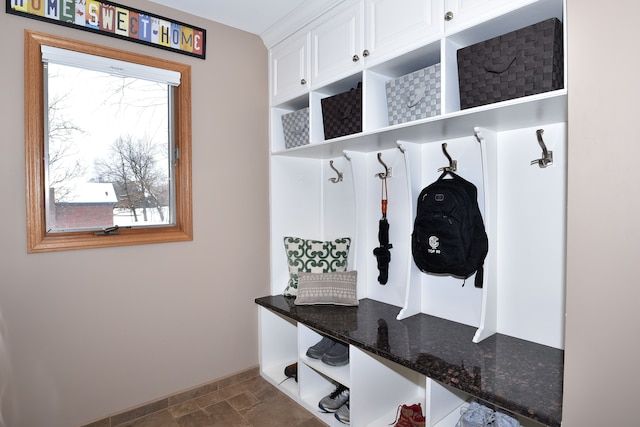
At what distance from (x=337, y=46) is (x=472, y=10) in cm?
78

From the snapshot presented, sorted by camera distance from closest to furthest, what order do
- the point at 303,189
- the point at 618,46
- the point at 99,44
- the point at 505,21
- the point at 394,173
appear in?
the point at 618,46, the point at 505,21, the point at 99,44, the point at 394,173, the point at 303,189

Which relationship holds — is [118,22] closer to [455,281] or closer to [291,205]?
[291,205]

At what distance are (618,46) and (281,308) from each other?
193cm

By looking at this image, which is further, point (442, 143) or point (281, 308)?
point (281, 308)

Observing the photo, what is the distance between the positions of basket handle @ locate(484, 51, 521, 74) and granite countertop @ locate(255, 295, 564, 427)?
1.12 meters

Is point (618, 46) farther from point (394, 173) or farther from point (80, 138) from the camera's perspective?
point (80, 138)

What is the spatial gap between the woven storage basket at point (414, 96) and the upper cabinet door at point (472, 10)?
0.57ft

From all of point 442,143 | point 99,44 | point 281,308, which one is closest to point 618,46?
point 442,143

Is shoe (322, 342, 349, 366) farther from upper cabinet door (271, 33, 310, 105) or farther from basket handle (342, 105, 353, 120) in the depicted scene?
upper cabinet door (271, 33, 310, 105)

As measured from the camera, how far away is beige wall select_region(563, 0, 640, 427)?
842 millimetres

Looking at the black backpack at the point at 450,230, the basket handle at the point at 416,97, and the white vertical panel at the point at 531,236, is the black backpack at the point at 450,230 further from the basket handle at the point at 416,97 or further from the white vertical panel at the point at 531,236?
the basket handle at the point at 416,97

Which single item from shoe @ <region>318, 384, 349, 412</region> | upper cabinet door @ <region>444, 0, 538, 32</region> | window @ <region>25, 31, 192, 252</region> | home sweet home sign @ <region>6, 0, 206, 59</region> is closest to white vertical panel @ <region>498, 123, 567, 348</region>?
upper cabinet door @ <region>444, 0, 538, 32</region>

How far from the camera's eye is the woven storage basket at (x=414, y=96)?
157 centimetres

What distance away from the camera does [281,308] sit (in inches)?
88.4
